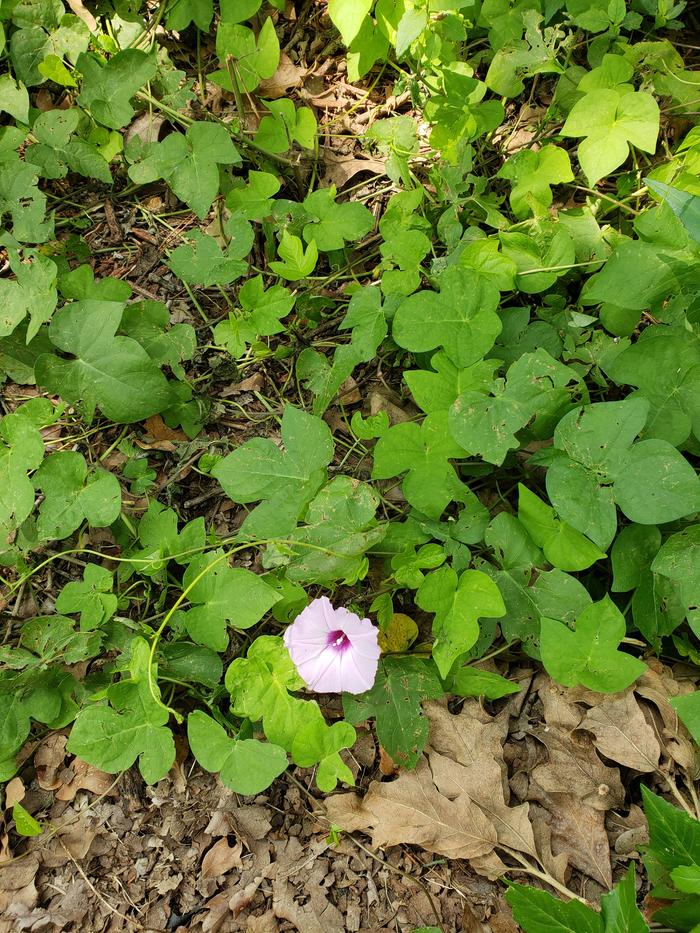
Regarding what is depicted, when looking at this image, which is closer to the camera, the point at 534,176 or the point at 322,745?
the point at 322,745

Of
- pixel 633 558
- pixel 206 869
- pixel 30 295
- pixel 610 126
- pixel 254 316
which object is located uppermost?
pixel 610 126

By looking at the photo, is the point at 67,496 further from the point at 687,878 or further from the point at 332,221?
the point at 687,878

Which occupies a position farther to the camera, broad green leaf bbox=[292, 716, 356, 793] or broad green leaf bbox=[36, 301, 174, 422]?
broad green leaf bbox=[36, 301, 174, 422]

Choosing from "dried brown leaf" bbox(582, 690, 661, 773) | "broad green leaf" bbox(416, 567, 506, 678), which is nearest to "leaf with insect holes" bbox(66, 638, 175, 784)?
"broad green leaf" bbox(416, 567, 506, 678)

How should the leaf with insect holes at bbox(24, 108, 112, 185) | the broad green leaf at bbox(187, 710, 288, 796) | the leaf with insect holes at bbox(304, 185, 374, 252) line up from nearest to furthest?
the broad green leaf at bbox(187, 710, 288, 796) → the leaf with insect holes at bbox(304, 185, 374, 252) → the leaf with insect holes at bbox(24, 108, 112, 185)

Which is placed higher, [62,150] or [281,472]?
[62,150]

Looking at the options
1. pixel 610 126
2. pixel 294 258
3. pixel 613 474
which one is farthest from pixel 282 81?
pixel 613 474

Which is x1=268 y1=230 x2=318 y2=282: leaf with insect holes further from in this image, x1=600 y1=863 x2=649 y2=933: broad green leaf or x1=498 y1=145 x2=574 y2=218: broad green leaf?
x1=600 y1=863 x2=649 y2=933: broad green leaf
